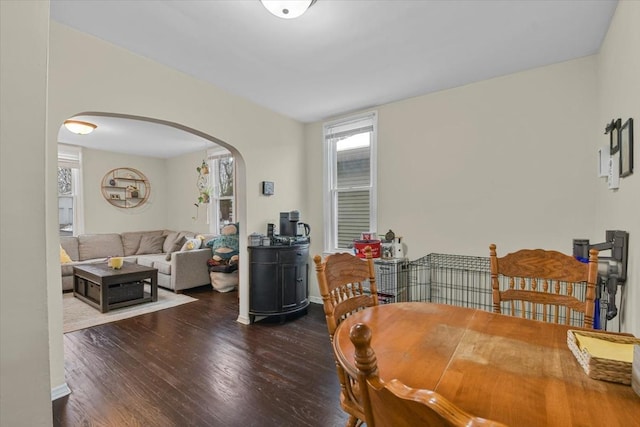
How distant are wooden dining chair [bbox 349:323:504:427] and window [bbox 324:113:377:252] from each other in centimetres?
323

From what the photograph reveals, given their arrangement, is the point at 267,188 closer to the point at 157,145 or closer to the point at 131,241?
the point at 157,145

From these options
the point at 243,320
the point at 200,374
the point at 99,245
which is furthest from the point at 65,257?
the point at 200,374

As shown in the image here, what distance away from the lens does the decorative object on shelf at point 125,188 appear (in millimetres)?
6262

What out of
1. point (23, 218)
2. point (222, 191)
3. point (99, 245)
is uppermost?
point (222, 191)

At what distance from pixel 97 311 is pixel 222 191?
9.69ft

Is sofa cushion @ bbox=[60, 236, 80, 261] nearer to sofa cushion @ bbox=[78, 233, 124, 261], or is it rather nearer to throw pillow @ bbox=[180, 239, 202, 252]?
sofa cushion @ bbox=[78, 233, 124, 261]

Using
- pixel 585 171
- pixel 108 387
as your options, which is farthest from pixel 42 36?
pixel 585 171

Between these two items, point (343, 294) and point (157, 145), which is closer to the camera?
point (343, 294)

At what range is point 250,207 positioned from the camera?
348 centimetres

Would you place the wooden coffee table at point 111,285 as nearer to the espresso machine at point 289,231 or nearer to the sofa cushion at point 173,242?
the sofa cushion at point 173,242

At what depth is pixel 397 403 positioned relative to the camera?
47 cm

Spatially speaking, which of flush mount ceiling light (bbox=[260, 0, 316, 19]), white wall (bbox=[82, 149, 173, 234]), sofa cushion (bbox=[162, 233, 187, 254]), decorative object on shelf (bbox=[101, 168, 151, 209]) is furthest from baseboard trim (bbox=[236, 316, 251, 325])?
decorative object on shelf (bbox=[101, 168, 151, 209])

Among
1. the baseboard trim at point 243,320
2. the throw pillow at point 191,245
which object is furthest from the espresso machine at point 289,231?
the throw pillow at point 191,245

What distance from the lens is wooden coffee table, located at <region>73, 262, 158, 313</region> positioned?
153 inches
